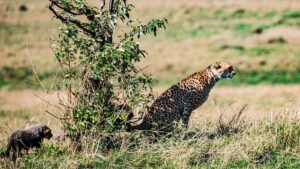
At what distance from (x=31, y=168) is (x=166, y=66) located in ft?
51.5

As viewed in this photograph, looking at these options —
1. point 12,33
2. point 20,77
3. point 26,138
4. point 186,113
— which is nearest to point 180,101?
point 186,113

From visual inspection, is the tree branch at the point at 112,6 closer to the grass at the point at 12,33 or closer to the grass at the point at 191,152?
the grass at the point at 191,152

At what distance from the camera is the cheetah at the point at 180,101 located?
10031 mm

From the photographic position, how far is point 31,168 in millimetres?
8586

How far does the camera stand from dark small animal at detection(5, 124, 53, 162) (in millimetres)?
9023

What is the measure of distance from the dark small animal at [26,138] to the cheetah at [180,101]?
1.27 metres

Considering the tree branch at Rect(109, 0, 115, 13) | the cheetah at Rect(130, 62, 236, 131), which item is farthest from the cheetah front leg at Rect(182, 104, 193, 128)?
the tree branch at Rect(109, 0, 115, 13)

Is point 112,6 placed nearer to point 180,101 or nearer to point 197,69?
point 180,101

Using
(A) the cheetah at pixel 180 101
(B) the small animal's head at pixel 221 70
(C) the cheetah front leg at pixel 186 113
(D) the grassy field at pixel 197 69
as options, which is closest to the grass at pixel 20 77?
(D) the grassy field at pixel 197 69

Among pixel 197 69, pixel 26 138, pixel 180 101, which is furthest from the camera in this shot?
pixel 197 69

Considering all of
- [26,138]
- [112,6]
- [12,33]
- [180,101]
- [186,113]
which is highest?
[12,33]

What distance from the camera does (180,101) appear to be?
10461mm

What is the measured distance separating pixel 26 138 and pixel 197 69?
49.3 feet

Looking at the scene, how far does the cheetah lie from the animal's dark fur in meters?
1.27
